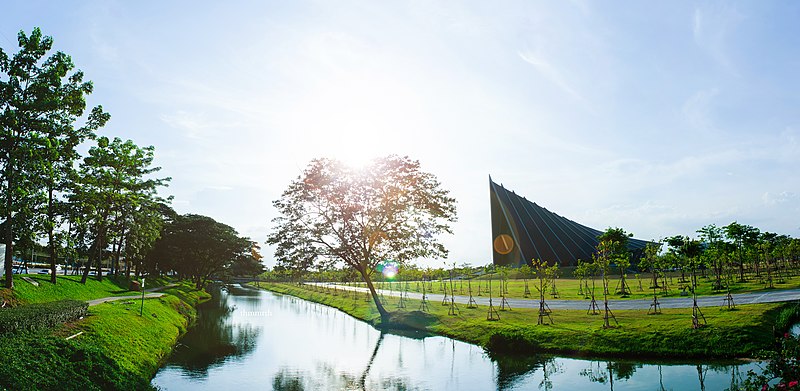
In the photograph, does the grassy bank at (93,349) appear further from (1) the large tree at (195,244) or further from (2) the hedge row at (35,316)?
(1) the large tree at (195,244)

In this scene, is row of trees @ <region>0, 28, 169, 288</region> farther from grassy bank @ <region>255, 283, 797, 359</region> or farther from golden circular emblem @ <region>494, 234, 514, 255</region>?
golden circular emblem @ <region>494, 234, 514, 255</region>

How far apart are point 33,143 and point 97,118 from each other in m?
7.83

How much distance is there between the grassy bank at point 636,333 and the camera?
22219 millimetres

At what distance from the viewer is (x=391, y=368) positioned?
2406 centimetres

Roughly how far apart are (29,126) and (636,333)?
36.7 meters

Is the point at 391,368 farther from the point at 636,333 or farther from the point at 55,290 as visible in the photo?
the point at 55,290

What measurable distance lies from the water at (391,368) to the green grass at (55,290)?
385 inches

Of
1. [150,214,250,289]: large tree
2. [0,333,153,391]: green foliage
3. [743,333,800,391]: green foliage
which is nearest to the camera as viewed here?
[743,333,800,391]: green foliage

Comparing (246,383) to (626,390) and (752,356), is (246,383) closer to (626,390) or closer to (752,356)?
(626,390)

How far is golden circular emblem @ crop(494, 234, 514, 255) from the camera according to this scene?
409ft

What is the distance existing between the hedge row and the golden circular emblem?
110 metres

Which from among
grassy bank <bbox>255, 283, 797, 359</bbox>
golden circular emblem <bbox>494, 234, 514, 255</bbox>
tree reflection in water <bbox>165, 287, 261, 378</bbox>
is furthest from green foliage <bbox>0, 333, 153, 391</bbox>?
golden circular emblem <bbox>494, 234, 514, 255</bbox>

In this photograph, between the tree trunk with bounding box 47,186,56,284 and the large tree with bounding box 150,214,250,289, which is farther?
the large tree with bounding box 150,214,250,289

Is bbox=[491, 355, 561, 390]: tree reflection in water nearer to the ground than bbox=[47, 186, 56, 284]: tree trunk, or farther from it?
nearer to the ground
